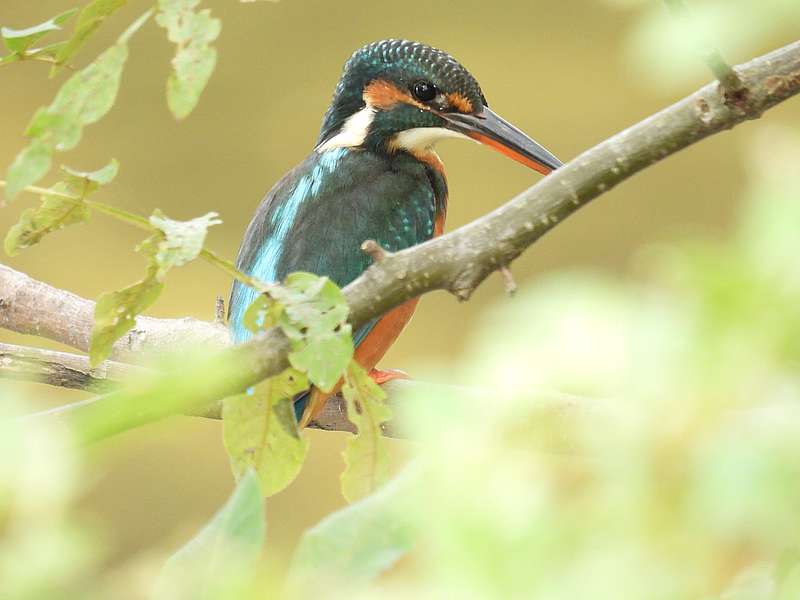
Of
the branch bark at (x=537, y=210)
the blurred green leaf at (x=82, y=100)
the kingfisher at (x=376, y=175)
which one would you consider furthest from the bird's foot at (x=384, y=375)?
the blurred green leaf at (x=82, y=100)

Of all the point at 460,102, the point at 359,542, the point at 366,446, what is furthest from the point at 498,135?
the point at 359,542

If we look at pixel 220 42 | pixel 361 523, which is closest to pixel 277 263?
pixel 361 523

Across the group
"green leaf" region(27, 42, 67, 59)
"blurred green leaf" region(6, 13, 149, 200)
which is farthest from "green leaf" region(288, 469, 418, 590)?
"green leaf" region(27, 42, 67, 59)

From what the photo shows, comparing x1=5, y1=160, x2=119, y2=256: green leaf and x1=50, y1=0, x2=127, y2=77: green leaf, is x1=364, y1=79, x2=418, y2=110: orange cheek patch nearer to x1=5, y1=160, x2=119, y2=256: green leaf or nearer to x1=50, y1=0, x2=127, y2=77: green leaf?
x1=5, y1=160, x2=119, y2=256: green leaf

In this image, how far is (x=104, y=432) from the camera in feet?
0.48

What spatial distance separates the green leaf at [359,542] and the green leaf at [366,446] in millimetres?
297

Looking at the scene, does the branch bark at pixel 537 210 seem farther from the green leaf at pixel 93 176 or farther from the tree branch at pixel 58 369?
the tree branch at pixel 58 369

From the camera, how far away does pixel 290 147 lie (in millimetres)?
2559

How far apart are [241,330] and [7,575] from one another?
2.52ft

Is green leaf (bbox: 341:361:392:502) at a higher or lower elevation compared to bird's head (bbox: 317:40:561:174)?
lower

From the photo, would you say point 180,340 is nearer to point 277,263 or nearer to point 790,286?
point 277,263

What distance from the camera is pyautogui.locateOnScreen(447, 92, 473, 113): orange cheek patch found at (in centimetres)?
105

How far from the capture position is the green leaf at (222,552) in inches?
5.7

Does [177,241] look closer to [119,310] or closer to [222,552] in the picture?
[119,310]
